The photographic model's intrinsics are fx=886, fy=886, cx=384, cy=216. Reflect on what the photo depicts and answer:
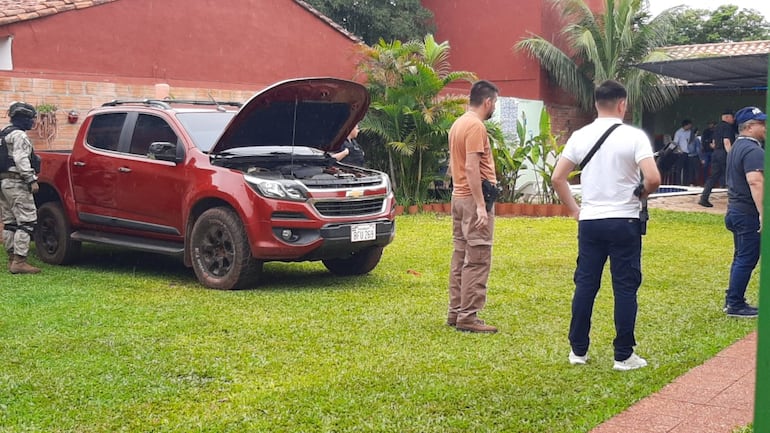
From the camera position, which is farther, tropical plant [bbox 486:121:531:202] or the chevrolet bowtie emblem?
tropical plant [bbox 486:121:531:202]

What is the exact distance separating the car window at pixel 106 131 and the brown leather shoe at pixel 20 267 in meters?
1.48

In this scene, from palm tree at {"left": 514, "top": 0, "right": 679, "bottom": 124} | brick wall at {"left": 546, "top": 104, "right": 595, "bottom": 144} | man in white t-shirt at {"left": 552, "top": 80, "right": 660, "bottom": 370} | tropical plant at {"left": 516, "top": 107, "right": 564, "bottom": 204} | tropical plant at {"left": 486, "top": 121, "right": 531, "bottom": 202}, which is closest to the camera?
man in white t-shirt at {"left": 552, "top": 80, "right": 660, "bottom": 370}

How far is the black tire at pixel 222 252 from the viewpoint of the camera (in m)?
8.48

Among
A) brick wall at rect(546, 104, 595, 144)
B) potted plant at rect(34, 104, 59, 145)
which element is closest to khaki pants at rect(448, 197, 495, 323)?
potted plant at rect(34, 104, 59, 145)

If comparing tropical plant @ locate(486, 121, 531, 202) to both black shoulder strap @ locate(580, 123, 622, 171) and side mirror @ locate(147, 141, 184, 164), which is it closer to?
side mirror @ locate(147, 141, 184, 164)

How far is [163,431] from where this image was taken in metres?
4.53

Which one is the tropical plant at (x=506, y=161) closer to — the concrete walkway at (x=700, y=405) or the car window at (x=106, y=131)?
the car window at (x=106, y=131)

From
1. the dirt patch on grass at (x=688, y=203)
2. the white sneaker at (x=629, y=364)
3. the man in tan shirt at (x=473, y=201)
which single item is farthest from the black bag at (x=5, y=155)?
the dirt patch on grass at (x=688, y=203)

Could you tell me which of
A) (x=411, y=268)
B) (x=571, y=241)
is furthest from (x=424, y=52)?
(x=411, y=268)

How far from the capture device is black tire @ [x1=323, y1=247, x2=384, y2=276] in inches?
376

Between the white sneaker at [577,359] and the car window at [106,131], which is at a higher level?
the car window at [106,131]

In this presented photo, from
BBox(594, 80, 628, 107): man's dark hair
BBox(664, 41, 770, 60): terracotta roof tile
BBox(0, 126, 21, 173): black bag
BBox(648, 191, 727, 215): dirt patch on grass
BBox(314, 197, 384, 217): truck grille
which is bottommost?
BBox(648, 191, 727, 215): dirt patch on grass

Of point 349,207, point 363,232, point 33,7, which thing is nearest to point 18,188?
point 349,207

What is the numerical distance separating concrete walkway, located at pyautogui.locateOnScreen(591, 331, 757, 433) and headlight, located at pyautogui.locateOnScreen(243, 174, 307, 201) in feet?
13.4
